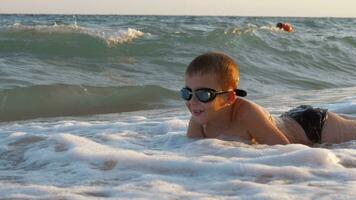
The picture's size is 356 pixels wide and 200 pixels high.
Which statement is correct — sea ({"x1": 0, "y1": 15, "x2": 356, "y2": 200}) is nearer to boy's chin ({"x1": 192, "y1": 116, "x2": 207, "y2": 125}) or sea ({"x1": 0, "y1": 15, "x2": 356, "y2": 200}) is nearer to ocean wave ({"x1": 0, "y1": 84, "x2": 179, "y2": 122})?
ocean wave ({"x1": 0, "y1": 84, "x2": 179, "y2": 122})

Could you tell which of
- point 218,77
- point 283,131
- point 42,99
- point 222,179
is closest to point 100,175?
point 222,179

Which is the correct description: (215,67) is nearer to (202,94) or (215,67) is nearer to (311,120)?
(202,94)

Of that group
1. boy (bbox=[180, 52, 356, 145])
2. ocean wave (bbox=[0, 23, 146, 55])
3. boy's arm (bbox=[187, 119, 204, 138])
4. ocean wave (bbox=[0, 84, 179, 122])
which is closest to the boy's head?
boy (bbox=[180, 52, 356, 145])

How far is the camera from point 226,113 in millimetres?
3799

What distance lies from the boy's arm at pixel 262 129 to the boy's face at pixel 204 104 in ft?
0.60

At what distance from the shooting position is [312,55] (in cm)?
1416

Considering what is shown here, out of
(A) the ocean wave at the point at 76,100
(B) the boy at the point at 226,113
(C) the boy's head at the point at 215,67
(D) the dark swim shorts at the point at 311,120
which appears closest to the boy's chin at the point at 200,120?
(B) the boy at the point at 226,113

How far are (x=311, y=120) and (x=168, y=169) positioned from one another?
57.1 inches

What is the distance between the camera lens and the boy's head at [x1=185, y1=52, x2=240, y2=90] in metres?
3.55

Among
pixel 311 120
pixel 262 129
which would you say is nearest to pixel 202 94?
pixel 262 129

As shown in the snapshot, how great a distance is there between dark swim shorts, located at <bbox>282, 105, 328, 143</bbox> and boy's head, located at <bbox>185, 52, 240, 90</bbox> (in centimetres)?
75

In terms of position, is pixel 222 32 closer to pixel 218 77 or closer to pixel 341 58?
pixel 341 58

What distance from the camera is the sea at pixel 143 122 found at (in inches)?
108

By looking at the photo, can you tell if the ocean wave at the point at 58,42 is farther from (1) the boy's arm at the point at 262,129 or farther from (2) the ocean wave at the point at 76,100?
(1) the boy's arm at the point at 262,129
